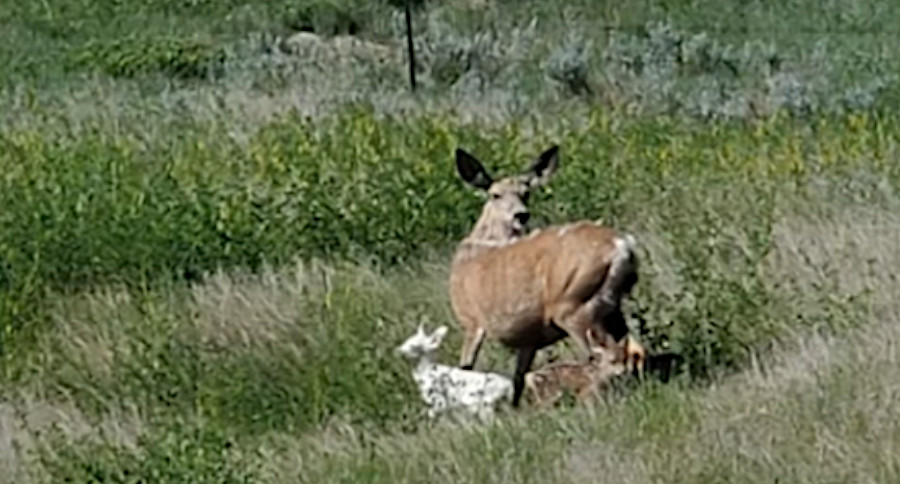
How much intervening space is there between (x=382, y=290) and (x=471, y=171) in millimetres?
1261

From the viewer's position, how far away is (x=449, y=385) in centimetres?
779

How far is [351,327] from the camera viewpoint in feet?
29.2

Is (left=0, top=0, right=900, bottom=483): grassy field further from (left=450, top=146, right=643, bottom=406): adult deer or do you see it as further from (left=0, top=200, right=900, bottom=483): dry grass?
(left=450, top=146, right=643, bottom=406): adult deer

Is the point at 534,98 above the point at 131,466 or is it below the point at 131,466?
below

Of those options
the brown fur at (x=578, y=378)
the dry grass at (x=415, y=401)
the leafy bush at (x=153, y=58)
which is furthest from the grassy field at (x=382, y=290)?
the leafy bush at (x=153, y=58)

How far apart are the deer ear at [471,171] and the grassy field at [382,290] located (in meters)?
0.71

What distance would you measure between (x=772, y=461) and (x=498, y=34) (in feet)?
85.6

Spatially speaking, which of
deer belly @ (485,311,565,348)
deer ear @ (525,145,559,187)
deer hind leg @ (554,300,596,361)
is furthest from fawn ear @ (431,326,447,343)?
deer ear @ (525,145,559,187)

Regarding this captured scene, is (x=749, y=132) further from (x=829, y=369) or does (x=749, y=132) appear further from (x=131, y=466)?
(x=131, y=466)

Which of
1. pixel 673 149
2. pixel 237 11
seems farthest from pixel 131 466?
pixel 237 11

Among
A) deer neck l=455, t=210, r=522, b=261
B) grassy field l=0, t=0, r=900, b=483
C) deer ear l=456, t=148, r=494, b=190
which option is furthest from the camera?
deer ear l=456, t=148, r=494, b=190

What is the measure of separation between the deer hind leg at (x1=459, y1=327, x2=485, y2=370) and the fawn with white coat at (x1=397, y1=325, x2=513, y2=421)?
4 centimetres

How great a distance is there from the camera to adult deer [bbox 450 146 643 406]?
770 cm

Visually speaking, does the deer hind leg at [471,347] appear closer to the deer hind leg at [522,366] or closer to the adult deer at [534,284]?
the adult deer at [534,284]
